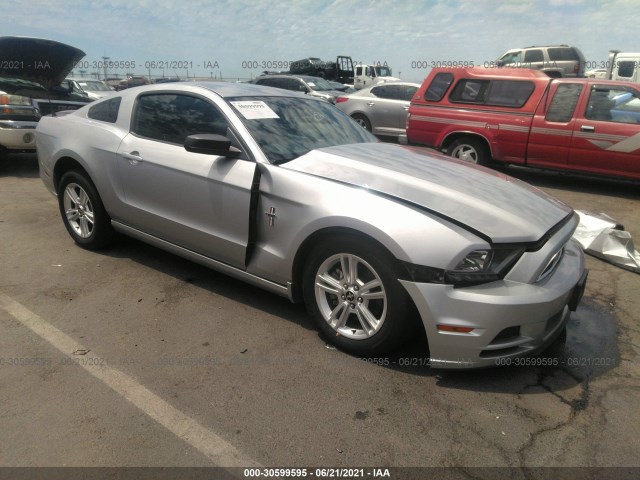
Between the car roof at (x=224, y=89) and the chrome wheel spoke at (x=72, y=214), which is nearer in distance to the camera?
the car roof at (x=224, y=89)

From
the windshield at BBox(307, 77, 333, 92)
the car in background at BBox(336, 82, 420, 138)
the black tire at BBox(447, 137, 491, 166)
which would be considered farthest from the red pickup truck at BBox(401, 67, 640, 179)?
the windshield at BBox(307, 77, 333, 92)

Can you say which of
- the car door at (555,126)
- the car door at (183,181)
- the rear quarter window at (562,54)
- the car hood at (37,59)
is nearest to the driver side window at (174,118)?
the car door at (183,181)

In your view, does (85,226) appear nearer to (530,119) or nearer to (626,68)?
(530,119)

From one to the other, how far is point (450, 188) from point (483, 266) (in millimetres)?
577

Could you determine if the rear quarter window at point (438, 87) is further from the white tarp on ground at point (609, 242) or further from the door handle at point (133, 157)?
the door handle at point (133, 157)

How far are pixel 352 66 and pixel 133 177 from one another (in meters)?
29.6

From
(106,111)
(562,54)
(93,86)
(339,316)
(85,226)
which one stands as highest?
(562,54)

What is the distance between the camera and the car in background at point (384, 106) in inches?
469

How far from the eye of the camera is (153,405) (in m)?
2.55

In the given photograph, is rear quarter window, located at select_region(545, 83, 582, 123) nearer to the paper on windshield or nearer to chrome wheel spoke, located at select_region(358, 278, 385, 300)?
the paper on windshield

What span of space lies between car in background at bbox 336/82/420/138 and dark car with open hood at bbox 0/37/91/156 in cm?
625

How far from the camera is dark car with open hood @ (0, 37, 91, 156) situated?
7.40m

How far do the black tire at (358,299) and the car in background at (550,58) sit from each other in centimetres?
1553

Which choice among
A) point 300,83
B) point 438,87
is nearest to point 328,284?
point 438,87
